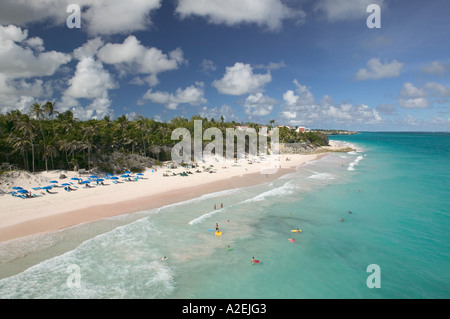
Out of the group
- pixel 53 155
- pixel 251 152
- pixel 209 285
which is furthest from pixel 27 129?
pixel 251 152

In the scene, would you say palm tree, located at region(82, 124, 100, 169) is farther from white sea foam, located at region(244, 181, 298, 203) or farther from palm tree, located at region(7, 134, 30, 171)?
white sea foam, located at region(244, 181, 298, 203)

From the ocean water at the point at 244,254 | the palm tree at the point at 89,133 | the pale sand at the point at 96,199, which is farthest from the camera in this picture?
the palm tree at the point at 89,133

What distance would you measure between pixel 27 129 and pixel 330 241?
4156 cm

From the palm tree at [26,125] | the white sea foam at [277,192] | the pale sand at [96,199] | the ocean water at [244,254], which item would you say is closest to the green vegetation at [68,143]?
the palm tree at [26,125]

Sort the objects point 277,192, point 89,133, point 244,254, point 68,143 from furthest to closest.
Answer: point 89,133 → point 68,143 → point 277,192 → point 244,254

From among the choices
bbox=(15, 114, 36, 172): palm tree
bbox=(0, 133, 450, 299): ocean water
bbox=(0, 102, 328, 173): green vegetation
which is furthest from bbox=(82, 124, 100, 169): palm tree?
bbox=(0, 133, 450, 299): ocean water

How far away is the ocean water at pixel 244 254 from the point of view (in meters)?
14.8

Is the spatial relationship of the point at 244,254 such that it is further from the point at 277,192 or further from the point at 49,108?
the point at 49,108

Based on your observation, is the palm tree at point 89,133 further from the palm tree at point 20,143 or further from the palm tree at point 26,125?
the palm tree at point 20,143

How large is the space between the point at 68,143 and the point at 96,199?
48.5ft

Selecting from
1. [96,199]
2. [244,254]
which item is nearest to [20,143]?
[96,199]

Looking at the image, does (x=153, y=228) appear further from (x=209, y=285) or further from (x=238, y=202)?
(x=238, y=202)

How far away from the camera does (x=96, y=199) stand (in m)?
29.4

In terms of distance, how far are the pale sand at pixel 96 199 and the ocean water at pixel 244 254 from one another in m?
2.25
